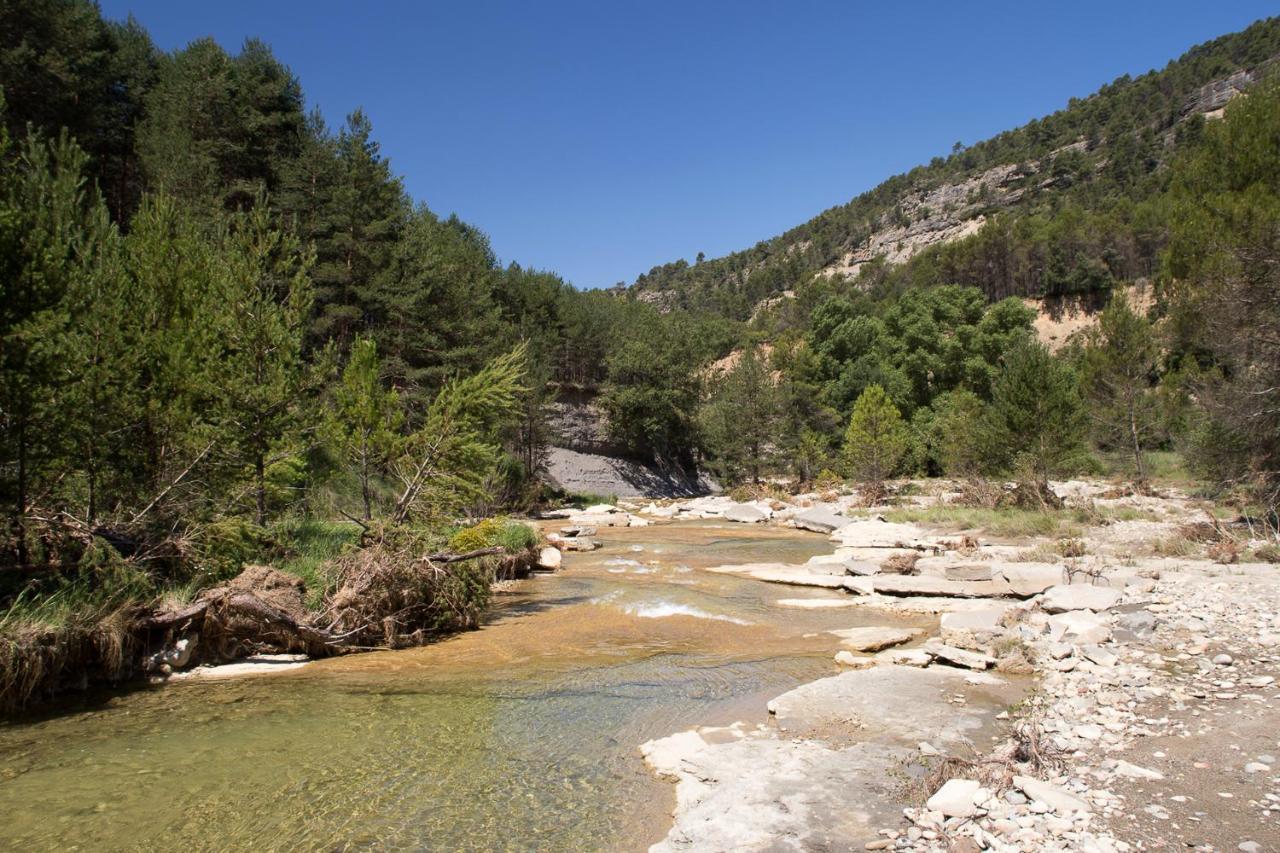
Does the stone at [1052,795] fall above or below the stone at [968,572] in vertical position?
above

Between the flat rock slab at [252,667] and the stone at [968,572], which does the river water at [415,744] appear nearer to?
the flat rock slab at [252,667]

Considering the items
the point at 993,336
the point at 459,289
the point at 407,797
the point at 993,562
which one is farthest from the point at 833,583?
the point at 993,336

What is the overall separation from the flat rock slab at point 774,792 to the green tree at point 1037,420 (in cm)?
2514

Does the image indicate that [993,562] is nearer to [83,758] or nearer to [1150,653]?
[1150,653]

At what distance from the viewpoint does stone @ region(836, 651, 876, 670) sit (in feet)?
32.1

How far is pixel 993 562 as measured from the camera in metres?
16.8

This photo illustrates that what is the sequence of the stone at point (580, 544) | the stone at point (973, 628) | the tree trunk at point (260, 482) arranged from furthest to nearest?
1. the stone at point (580, 544)
2. the tree trunk at point (260, 482)
3. the stone at point (973, 628)

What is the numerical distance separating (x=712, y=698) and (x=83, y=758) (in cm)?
663

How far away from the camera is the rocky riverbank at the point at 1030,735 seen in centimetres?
460

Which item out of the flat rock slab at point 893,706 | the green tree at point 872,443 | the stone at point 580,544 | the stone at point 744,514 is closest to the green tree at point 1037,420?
the green tree at point 872,443

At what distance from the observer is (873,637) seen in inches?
436

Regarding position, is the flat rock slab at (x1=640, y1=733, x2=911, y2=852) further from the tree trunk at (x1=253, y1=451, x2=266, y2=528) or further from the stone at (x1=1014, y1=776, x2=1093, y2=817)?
the tree trunk at (x1=253, y1=451, x2=266, y2=528)

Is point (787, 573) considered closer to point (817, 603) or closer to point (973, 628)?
point (817, 603)

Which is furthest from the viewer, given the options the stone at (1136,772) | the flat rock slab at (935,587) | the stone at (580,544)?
the stone at (580,544)
